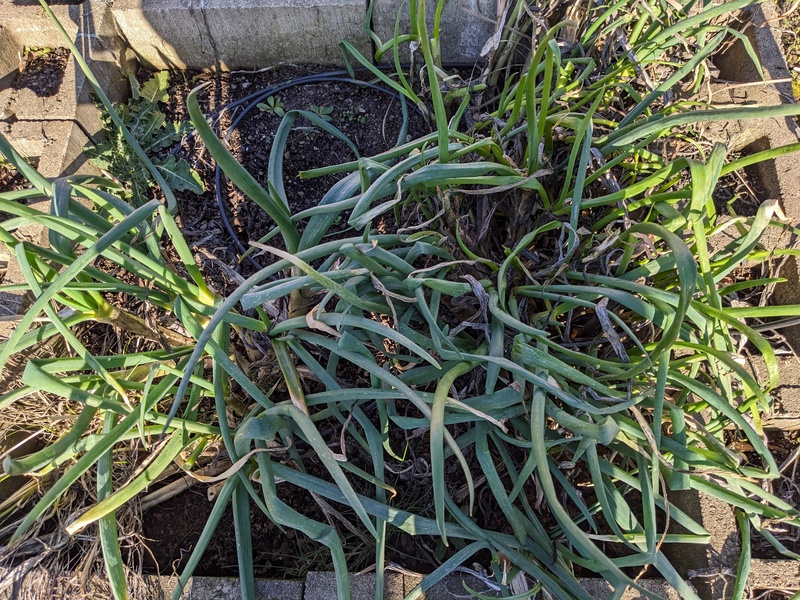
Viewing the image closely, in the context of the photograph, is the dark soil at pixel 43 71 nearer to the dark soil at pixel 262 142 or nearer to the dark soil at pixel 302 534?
the dark soil at pixel 262 142

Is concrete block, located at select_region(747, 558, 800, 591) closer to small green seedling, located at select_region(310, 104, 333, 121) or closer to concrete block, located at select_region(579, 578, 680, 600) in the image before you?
concrete block, located at select_region(579, 578, 680, 600)

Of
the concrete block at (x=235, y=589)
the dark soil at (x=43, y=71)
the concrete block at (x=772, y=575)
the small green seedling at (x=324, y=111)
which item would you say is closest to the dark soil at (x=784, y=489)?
the concrete block at (x=772, y=575)

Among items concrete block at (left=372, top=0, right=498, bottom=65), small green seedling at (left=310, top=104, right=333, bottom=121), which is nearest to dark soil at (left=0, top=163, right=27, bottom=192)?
small green seedling at (left=310, top=104, right=333, bottom=121)

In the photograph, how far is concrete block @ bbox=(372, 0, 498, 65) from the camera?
1.53 metres

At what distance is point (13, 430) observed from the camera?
4.12 ft

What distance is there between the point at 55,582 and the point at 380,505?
2.70 ft

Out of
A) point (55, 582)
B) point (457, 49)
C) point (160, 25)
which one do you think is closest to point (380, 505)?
point (55, 582)

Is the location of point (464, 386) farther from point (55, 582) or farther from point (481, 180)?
point (55, 582)

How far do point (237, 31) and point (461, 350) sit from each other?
128 centimetres

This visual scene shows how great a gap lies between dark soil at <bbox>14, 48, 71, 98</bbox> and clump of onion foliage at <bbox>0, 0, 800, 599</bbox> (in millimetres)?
814

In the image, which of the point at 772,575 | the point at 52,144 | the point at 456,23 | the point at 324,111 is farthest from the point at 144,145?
the point at 772,575

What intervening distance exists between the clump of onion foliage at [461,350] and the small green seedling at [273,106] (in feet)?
2.05

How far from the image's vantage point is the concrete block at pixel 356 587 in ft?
3.54

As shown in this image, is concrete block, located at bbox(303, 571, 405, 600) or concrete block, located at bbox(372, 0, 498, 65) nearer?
concrete block, located at bbox(303, 571, 405, 600)
